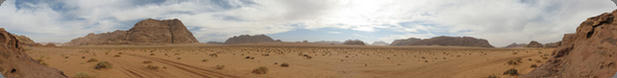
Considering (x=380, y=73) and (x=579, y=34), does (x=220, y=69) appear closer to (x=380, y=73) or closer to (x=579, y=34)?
(x=380, y=73)

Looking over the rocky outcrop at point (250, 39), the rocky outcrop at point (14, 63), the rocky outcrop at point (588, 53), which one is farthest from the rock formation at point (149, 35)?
the rocky outcrop at point (588, 53)

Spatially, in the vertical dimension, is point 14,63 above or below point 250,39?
below

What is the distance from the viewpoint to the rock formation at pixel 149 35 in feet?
281

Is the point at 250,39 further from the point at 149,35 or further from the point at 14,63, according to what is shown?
the point at 14,63

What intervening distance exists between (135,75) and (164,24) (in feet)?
365

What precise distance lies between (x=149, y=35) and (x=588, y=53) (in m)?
109

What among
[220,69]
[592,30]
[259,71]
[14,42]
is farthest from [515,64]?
[14,42]

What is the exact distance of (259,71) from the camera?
31.9 feet

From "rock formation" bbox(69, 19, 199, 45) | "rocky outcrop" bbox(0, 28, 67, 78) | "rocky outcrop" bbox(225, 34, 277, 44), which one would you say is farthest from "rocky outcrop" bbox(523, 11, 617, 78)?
"rocky outcrop" bbox(225, 34, 277, 44)

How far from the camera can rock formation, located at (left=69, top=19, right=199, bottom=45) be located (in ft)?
281

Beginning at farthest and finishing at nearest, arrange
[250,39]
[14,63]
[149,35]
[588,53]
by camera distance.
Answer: [250,39]
[149,35]
[588,53]
[14,63]

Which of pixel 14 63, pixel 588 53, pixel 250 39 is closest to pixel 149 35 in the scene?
pixel 250 39

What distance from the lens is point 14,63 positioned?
3.88 meters

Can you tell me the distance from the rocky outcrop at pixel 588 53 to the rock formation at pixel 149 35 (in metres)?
95.4
